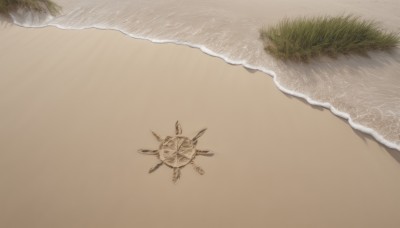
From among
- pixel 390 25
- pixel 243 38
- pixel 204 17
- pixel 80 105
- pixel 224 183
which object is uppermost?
pixel 204 17

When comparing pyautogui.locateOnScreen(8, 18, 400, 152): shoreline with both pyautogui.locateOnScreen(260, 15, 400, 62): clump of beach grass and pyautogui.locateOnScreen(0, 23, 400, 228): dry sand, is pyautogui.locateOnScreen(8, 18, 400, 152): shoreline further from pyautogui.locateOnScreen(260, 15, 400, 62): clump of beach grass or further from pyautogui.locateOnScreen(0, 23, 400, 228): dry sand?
pyautogui.locateOnScreen(260, 15, 400, 62): clump of beach grass

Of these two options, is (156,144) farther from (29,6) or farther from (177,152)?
(29,6)

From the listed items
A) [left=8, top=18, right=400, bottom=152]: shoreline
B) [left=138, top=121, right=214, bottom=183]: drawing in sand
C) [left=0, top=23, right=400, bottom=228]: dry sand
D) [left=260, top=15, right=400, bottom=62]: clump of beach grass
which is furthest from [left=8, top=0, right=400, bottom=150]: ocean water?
[left=138, top=121, right=214, bottom=183]: drawing in sand

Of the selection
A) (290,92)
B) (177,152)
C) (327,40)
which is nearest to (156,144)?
(177,152)

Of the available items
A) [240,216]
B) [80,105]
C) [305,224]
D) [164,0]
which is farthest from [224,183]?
[164,0]

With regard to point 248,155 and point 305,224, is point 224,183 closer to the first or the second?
point 248,155

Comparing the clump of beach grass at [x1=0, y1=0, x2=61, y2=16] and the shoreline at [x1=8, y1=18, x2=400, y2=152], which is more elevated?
the clump of beach grass at [x1=0, y1=0, x2=61, y2=16]
